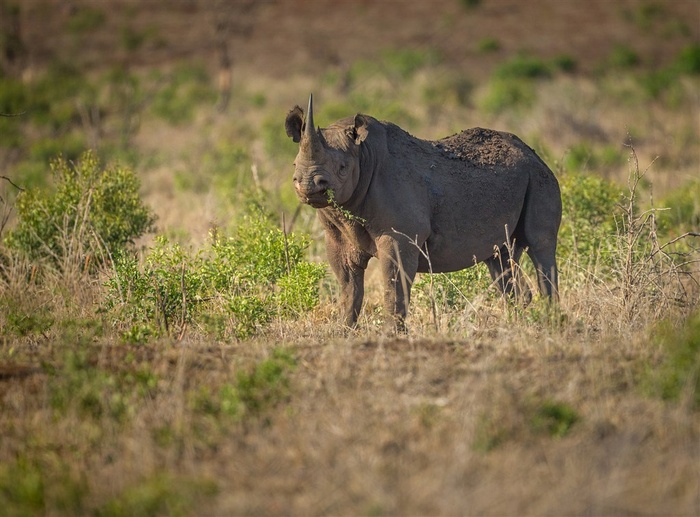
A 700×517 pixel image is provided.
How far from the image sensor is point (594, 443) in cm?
589

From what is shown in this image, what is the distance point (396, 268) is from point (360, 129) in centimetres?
122

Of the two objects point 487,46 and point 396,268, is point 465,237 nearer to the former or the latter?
point 396,268

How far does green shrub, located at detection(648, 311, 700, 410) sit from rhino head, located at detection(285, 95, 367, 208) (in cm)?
284

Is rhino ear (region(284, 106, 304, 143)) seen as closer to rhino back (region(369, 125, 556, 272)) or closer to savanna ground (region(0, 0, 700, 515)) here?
rhino back (region(369, 125, 556, 272))

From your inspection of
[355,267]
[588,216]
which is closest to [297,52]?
[588,216]

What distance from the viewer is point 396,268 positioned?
8805mm

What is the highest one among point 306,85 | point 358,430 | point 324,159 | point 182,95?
point 306,85

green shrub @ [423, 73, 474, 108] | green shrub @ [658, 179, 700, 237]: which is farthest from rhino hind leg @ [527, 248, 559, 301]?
green shrub @ [423, 73, 474, 108]

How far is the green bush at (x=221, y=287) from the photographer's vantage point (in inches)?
357

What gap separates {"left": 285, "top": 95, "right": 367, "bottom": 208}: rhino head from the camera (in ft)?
27.1

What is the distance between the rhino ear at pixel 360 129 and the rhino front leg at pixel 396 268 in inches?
33.4

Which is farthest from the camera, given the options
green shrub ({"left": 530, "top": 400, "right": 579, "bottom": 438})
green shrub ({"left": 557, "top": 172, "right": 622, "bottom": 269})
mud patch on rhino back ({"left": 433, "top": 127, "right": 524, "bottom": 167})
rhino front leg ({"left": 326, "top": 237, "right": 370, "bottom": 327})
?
green shrub ({"left": 557, "top": 172, "right": 622, "bottom": 269})

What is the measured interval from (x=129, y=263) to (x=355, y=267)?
2.10 meters

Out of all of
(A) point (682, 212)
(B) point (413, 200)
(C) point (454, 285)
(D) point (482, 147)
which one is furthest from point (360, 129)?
(A) point (682, 212)
